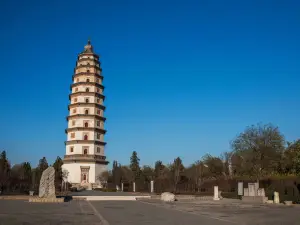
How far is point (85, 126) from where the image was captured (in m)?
70.4

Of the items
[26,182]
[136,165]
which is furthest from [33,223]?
[136,165]

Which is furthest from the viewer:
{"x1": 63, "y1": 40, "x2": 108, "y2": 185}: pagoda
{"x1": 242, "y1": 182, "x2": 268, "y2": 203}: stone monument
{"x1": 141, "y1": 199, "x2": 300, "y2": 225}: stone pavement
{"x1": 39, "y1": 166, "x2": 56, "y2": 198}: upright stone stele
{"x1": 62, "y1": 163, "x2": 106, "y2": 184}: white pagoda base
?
{"x1": 63, "y1": 40, "x2": 108, "y2": 185}: pagoda

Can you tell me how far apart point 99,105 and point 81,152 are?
10.1 meters

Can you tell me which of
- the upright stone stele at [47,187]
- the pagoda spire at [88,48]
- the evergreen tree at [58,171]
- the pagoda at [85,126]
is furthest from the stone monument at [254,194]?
the pagoda spire at [88,48]

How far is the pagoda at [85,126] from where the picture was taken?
225 ft

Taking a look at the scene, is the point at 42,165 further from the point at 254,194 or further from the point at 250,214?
the point at 250,214

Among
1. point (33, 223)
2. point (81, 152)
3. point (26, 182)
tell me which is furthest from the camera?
point (81, 152)

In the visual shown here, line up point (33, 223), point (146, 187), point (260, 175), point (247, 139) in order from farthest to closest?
point (146, 187) → point (247, 139) → point (260, 175) → point (33, 223)

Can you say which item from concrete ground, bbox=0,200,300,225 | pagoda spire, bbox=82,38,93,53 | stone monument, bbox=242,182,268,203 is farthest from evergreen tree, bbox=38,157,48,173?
concrete ground, bbox=0,200,300,225

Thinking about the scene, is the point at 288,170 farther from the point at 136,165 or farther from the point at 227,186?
the point at 136,165

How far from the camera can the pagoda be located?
225 ft

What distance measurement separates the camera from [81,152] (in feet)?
228

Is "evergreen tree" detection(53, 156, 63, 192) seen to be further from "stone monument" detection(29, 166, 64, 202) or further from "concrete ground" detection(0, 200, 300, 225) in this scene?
"concrete ground" detection(0, 200, 300, 225)

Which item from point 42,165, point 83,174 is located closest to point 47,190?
point 83,174
